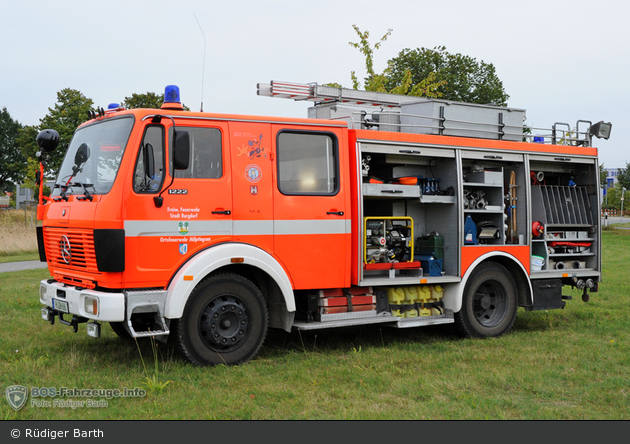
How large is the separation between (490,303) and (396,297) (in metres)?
1.73

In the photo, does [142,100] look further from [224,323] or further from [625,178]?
[625,178]

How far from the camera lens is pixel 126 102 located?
30984 mm

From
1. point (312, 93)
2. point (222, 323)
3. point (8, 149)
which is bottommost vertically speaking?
point (222, 323)

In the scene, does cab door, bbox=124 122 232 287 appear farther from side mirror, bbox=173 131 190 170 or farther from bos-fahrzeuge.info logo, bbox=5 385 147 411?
bos-fahrzeuge.info logo, bbox=5 385 147 411

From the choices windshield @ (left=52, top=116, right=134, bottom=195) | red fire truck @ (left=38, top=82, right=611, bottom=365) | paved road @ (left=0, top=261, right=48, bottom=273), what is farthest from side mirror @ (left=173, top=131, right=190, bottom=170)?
paved road @ (left=0, top=261, right=48, bottom=273)

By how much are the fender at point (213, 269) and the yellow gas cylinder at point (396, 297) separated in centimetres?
164

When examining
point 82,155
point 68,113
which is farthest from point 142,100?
point 82,155

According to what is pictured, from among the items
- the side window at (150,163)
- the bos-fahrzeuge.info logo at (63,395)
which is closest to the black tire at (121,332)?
the bos-fahrzeuge.info logo at (63,395)

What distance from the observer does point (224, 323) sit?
7074 mm

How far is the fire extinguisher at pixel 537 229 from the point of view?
9641 millimetres

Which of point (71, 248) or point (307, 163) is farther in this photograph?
point (307, 163)

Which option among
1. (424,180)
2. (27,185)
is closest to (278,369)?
(424,180)

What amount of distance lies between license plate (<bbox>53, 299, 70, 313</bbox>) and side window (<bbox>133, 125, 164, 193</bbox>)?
1574 millimetres

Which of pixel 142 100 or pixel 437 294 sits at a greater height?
pixel 142 100
